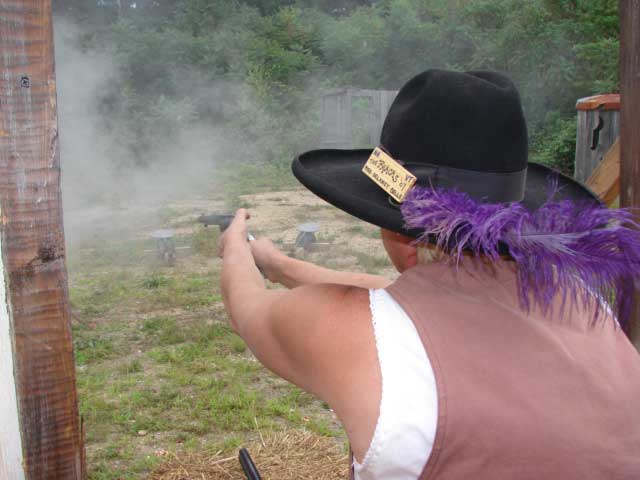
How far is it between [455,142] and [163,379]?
3.38 meters

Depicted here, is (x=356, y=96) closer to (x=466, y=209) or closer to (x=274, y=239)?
(x=274, y=239)

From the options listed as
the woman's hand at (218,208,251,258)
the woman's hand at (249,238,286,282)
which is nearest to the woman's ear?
the woman's hand at (218,208,251,258)

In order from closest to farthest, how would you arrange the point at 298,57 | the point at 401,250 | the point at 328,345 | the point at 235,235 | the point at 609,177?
the point at 328,345 → the point at 401,250 → the point at 235,235 → the point at 609,177 → the point at 298,57

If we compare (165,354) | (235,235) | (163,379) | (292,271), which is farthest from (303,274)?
(165,354)

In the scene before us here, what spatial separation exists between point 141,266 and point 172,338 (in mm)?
2334

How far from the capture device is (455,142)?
1226mm

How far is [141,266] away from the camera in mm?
6930

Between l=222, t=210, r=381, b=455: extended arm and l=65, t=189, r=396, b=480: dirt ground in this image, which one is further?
l=65, t=189, r=396, b=480: dirt ground

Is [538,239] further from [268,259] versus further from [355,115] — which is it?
[355,115]

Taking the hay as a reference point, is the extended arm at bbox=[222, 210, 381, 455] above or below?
above

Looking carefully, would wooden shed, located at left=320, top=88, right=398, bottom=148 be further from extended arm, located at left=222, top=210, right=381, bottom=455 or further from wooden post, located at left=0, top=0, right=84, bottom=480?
extended arm, located at left=222, top=210, right=381, bottom=455

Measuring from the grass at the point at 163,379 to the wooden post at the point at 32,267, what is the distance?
5.15 ft

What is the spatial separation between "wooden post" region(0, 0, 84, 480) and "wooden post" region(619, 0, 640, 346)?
1.76 metres

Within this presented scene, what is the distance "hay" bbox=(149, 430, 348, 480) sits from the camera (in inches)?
114
